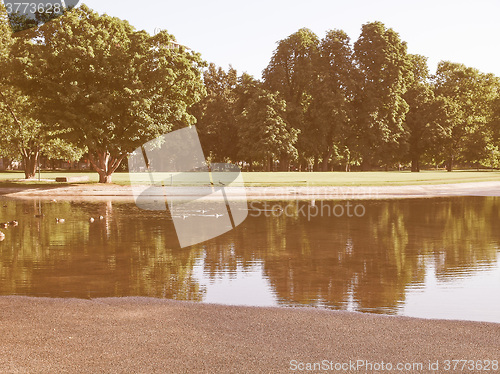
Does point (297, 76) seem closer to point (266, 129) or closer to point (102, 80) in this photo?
point (266, 129)

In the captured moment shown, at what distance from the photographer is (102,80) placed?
34.7 metres

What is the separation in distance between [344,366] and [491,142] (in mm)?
86938

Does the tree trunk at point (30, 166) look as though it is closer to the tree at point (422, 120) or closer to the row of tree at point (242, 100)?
the row of tree at point (242, 100)

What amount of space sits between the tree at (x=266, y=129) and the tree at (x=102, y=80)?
108 feet

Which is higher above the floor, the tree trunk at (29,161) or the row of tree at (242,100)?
the row of tree at (242,100)

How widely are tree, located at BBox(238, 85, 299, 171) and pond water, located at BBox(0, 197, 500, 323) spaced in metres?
50.5

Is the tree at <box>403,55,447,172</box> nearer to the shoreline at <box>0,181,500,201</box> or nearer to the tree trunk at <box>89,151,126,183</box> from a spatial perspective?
the shoreline at <box>0,181,500,201</box>

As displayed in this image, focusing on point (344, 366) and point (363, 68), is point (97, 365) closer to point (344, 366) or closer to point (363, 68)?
point (344, 366)

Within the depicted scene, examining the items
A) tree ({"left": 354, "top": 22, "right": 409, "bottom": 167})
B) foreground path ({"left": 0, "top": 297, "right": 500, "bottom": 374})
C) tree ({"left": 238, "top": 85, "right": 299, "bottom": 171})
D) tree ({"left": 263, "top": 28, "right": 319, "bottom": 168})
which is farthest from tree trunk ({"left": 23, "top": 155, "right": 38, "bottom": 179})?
foreground path ({"left": 0, "top": 297, "right": 500, "bottom": 374})

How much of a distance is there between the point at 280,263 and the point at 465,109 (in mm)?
86289

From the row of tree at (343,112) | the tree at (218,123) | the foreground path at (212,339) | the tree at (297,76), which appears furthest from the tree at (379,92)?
the foreground path at (212,339)

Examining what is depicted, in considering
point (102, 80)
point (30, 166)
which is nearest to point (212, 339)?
point (102, 80)

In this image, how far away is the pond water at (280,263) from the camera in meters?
8.16

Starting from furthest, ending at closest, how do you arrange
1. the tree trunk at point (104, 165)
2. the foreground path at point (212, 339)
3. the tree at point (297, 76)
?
the tree at point (297, 76) → the tree trunk at point (104, 165) → the foreground path at point (212, 339)
